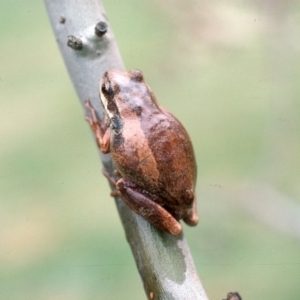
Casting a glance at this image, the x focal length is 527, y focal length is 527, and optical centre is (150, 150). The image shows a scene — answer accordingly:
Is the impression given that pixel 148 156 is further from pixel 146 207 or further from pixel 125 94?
pixel 125 94

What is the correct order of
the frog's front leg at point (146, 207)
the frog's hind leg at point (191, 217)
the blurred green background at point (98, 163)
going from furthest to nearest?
the blurred green background at point (98, 163), the frog's hind leg at point (191, 217), the frog's front leg at point (146, 207)

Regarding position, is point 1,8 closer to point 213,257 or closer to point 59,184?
point 59,184

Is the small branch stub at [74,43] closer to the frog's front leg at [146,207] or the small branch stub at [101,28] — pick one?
the small branch stub at [101,28]

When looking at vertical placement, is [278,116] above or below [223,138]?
above

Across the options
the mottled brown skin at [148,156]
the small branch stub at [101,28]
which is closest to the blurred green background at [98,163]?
the mottled brown skin at [148,156]

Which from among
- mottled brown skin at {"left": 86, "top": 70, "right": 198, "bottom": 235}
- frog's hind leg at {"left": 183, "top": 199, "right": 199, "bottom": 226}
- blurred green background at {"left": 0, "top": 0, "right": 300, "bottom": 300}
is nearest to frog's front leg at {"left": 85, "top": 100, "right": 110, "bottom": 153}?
mottled brown skin at {"left": 86, "top": 70, "right": 198, "bottom": 235}

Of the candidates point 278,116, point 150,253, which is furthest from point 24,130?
point 150,253

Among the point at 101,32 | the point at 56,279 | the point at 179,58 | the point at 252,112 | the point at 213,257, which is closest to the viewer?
the point at 101,32
